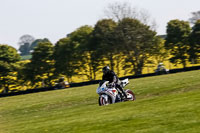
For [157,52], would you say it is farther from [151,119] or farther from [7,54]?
[151,119]

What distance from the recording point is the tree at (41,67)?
198 feet

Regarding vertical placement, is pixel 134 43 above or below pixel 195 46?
above

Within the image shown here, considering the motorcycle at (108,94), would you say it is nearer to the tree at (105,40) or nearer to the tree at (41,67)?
the tree at (41,67)

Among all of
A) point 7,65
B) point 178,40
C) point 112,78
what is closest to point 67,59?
point 7,65

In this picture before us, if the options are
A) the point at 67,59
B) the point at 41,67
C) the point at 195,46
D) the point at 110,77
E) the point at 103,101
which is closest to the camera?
the point at 110,77

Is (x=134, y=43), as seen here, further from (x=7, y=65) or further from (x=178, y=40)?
(x=7, y=65)

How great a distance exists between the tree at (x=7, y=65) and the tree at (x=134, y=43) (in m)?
16.8

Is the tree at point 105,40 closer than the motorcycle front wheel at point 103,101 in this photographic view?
No

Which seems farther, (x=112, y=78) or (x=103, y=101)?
(x=103, y=101)

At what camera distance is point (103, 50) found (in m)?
62.4

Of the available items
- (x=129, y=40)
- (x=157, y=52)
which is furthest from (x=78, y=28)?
(x=157, y=52)

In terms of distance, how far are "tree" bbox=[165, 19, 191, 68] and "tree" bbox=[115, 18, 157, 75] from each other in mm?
2620

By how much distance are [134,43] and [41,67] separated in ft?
50.4

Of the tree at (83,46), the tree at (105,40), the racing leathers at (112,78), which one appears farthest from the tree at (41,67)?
the racing leathers at (112,78)
